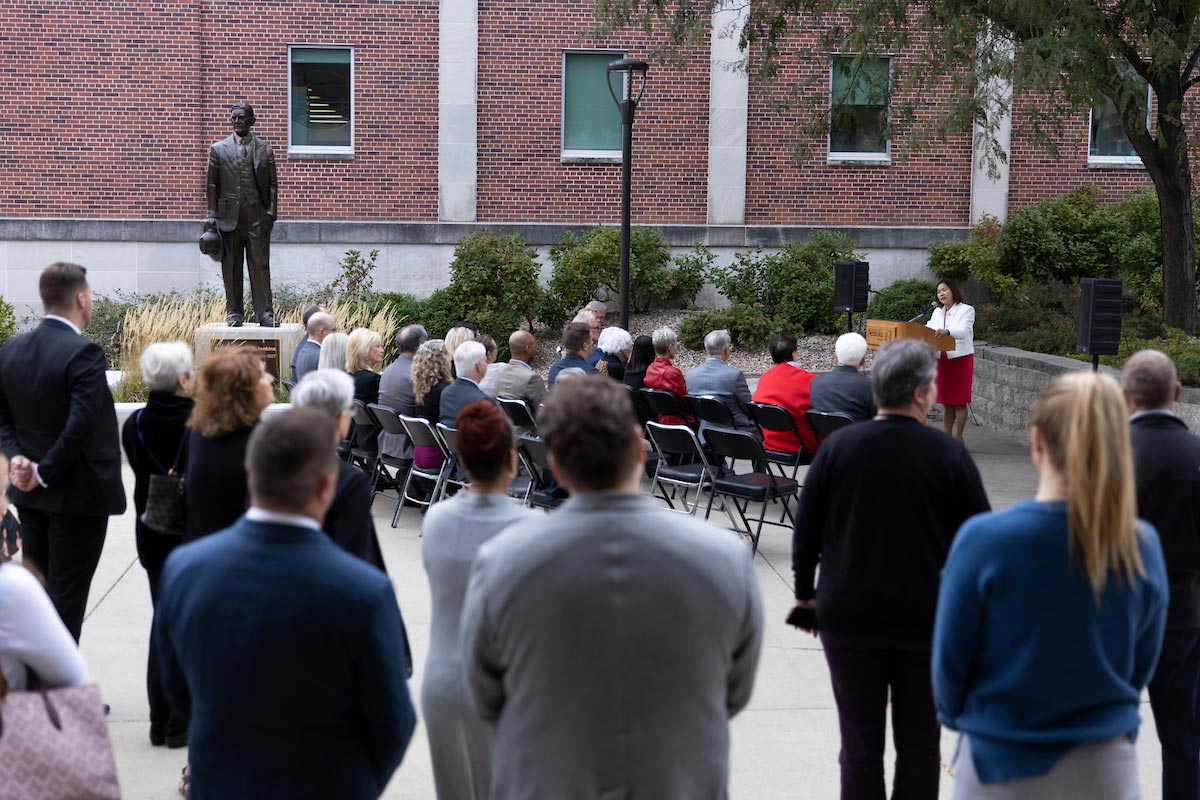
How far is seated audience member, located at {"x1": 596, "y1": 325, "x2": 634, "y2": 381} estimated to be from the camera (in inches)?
401

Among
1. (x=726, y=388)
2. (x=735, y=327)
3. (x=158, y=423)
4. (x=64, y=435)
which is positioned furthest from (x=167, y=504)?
(x=735, y=327)

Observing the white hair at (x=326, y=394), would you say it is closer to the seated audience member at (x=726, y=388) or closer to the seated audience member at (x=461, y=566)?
the seated audience member at (x=461, y=566)

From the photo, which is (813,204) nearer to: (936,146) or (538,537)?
(936,146)

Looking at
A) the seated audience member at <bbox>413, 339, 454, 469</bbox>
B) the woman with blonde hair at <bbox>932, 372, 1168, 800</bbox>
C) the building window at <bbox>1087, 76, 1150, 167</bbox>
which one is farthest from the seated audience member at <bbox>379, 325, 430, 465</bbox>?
the building window at <bbox>1087, 76, 1150, 167</bbox>

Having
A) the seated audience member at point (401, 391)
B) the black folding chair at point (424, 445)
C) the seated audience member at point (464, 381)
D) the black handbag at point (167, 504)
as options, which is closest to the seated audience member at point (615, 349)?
the seated audience member at point (401, 391)

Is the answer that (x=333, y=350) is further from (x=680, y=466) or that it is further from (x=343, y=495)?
(x=343, y=495)

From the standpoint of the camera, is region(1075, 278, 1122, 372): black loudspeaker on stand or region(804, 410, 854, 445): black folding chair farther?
region(1075, 278, 1122, 372): black loudspeaker on stand

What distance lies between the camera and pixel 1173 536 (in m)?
4.01

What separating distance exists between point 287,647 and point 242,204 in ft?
35.9

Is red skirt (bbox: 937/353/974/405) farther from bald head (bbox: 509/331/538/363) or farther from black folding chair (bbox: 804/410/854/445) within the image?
bald head (bbox: 509/331/538/363)

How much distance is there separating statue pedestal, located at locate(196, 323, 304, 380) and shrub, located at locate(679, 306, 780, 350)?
22.9 ft

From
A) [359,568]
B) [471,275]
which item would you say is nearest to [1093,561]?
[359,568]

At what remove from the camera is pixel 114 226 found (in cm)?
1973

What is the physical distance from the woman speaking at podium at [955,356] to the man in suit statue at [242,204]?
668 centimetres
